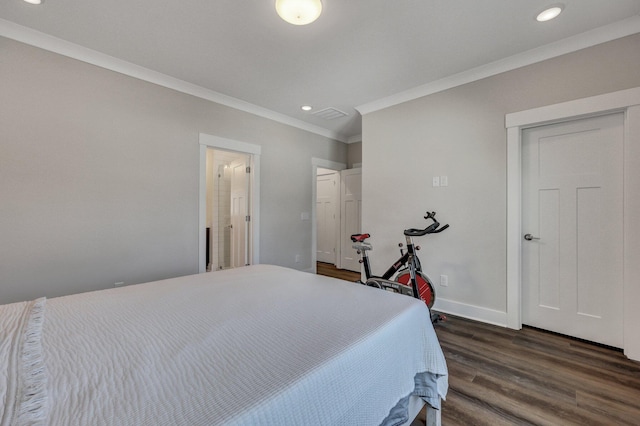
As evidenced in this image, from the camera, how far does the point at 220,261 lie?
4.76 m

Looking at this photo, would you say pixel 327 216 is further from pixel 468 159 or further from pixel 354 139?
pixel 468 159

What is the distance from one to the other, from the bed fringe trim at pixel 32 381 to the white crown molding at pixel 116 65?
2.47 m

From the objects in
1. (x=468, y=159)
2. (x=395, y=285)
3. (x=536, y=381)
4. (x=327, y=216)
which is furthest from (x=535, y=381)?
(x=327, y=216)

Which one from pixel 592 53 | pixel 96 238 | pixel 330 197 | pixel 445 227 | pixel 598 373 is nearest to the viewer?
pixel 598 373

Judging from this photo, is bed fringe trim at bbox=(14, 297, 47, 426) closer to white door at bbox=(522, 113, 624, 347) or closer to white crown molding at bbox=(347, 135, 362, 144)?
white door at bbox=(522, 113, 624, 347)

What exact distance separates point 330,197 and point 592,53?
410 centimetres

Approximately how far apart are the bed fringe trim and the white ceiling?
2150mm

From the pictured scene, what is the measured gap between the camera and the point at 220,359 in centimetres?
82

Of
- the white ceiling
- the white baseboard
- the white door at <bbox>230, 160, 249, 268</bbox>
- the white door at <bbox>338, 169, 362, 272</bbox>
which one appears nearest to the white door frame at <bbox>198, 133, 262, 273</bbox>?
the white door at <bbox>230, 160, 249, 268</bbox>

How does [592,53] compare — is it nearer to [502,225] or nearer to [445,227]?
[502,225]

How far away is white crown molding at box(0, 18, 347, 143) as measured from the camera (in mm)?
2096

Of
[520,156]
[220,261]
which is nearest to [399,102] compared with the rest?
[520,156]

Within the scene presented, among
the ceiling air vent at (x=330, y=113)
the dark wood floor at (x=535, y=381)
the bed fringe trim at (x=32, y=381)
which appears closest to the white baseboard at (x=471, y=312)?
the dark wood floor at (x=535, y=381)

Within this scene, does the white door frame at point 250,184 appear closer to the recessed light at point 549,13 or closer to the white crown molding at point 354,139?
the white crown molding at point 354,139
